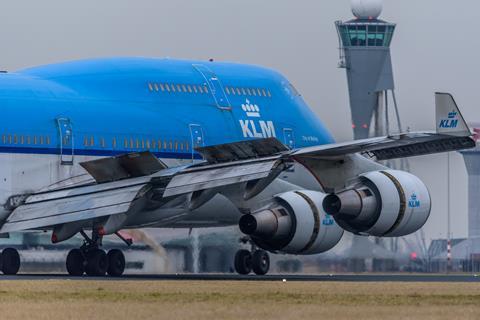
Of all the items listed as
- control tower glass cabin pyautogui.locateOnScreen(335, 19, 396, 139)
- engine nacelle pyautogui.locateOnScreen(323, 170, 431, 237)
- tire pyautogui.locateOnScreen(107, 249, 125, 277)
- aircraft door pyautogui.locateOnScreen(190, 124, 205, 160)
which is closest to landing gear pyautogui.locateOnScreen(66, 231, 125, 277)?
tire pyautogui.locateOnScreen(107, 249, 125, 277)

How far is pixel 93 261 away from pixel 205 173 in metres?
5.43

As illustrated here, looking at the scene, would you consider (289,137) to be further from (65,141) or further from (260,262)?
(65,141)

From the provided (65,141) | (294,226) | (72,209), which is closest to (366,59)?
(65,141)

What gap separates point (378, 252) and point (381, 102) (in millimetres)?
49338

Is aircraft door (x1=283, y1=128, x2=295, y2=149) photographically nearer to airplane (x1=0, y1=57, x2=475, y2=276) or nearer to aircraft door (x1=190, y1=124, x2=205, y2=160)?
airplane (x1=0, y1=57, x2=475, y2=276)

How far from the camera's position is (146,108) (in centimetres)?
4347

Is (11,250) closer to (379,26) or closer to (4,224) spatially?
(4,224)

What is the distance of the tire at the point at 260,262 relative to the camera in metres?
44.5

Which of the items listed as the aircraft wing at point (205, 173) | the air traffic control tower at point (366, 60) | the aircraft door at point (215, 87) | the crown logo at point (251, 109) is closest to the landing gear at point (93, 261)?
the aircraft wing at point (205, 173)

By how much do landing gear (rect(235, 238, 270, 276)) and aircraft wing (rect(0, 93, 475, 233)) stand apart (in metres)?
5.79

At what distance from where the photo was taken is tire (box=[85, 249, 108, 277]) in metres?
40.9

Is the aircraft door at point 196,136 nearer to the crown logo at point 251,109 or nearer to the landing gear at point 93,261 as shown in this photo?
the crown logo at point 251,109

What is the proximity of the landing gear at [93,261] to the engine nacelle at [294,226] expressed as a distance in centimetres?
457

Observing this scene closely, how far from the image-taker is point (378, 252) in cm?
5166
